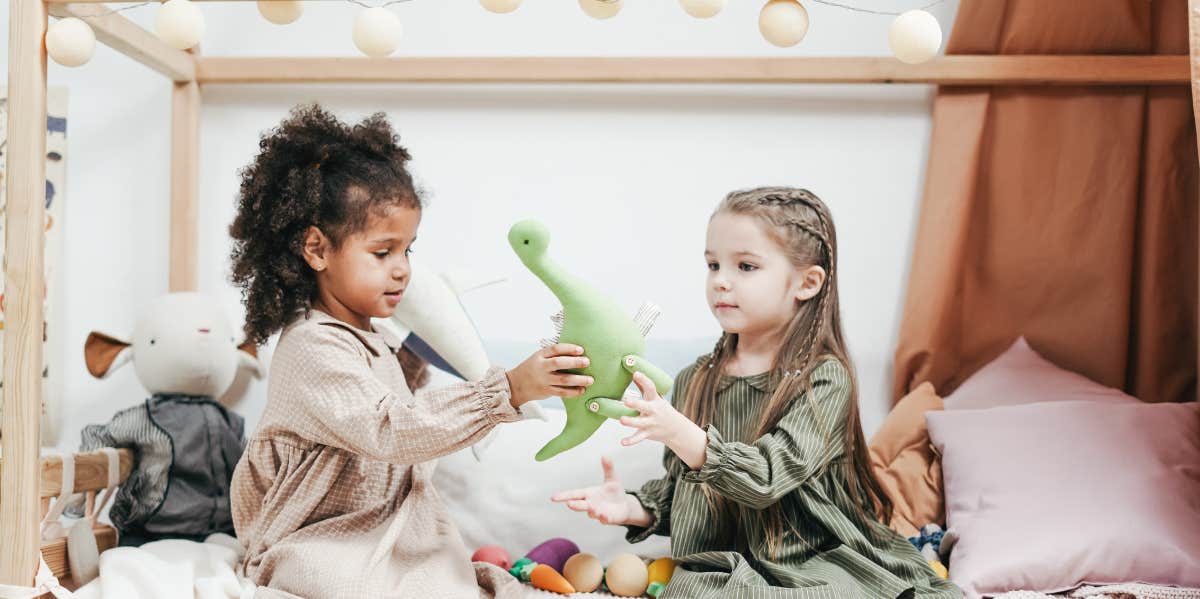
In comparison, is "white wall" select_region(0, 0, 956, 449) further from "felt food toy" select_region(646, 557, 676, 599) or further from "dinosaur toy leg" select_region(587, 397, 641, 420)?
"dinosaur toy leg" select_region(587, 397, 641, 420)

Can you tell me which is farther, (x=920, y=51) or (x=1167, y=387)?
(x=1167, y=387)

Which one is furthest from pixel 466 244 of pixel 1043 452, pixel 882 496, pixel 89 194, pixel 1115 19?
pixel 1115 19

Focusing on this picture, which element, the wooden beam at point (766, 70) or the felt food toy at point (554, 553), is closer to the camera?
the felt food toy at point (554, 553)

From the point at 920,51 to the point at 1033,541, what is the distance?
2.14ft

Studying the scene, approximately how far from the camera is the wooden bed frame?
1253 millimetres

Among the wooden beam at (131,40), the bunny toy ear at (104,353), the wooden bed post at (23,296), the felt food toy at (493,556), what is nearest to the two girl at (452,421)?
the felt food toy at (493,556)

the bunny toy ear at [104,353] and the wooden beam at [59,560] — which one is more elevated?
the bunny toy ear at [104,353]

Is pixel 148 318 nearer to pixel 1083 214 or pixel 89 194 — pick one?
pixel 89 194

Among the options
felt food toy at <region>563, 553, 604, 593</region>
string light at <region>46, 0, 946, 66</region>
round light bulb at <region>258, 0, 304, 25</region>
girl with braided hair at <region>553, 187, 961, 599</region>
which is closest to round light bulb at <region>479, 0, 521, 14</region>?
string light at <region>46, 0, 946, 66</region>

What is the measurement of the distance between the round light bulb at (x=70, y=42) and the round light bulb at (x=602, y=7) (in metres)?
0.61

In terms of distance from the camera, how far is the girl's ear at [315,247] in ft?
4.32

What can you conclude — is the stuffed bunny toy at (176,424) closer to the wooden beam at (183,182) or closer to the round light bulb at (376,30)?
the wooden beam at (183,182)

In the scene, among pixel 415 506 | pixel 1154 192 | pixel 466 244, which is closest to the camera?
pixel 415 506

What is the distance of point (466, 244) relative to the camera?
1.88m
